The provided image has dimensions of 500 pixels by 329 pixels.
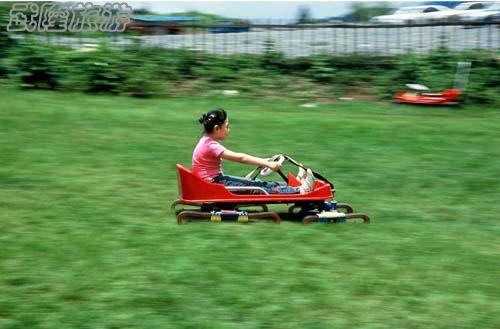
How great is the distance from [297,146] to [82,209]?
14.9ft

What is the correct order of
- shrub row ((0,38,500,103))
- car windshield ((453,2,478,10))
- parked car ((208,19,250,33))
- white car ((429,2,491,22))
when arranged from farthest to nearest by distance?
car windshield ((453,2,478,10)), white car ((429,2,491,22)), parked car ((208,19,250,33)), shrub row ((0,38,500,103))

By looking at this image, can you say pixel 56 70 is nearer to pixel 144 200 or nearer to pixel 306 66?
pixel 306 66

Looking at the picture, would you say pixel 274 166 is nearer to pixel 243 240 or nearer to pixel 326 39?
pixel 243 240

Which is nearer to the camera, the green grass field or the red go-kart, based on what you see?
the green grass field

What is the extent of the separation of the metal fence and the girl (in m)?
11.1

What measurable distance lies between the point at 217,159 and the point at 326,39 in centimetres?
1183

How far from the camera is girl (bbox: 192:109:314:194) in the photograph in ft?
22.2

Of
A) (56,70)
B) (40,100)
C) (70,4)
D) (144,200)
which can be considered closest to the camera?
(144,200)

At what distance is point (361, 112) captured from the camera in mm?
14289

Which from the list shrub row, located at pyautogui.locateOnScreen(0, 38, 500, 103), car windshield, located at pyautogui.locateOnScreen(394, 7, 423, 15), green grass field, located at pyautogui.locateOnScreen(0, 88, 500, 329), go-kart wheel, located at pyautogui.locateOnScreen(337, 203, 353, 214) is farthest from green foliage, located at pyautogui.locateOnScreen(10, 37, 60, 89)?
A: car windshield, located at pyautogui.locateOnScreen(394, 7, 423, 15)

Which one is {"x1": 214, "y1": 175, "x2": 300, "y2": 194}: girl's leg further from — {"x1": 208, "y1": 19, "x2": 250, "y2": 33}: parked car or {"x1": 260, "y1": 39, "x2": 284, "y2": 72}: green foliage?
{"x1": 208, "y1": 19, "x2": 250, "y2": 33}: parked car

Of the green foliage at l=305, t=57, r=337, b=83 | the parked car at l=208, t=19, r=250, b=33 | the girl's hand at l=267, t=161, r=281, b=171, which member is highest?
the parked car at l=208, t=19, r=250, b=33

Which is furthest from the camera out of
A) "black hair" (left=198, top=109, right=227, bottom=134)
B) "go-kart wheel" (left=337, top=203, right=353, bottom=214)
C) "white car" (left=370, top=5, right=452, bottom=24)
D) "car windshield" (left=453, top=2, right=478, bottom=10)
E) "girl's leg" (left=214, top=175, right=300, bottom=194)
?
"car windshield" (left=453, top=2, right=478, bottom=10)

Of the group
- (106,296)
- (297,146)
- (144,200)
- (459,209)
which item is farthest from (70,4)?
(106,296)
